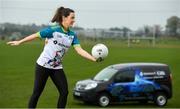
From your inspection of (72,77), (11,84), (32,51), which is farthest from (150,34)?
(11,84)

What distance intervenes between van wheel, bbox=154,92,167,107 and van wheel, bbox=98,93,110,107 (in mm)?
1596

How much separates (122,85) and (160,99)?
1.60 m

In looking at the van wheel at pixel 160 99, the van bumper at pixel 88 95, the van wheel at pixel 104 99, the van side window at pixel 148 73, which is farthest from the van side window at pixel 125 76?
the van wheel at pixel 160 99

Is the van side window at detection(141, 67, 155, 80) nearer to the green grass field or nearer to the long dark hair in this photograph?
the green grass field

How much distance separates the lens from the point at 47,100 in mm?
23141

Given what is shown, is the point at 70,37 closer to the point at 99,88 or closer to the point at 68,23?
the point at 68,23

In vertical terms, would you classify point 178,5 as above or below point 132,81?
above

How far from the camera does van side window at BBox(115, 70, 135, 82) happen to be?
67.8 ft

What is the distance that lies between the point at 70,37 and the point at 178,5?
1564 cm

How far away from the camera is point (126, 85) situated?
67.7ft

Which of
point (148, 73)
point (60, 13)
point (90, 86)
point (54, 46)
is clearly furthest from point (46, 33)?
point (148, 73)

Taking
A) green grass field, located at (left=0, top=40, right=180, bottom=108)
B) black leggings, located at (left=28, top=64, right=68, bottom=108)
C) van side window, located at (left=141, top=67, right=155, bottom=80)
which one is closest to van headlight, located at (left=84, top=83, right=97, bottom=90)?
green grass field, located at (left=0, top=40, right=180, bottom=108)

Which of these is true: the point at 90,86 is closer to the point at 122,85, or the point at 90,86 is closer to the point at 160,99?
the point at 122,85

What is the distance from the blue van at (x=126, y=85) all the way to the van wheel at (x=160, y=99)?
13 millimetres
